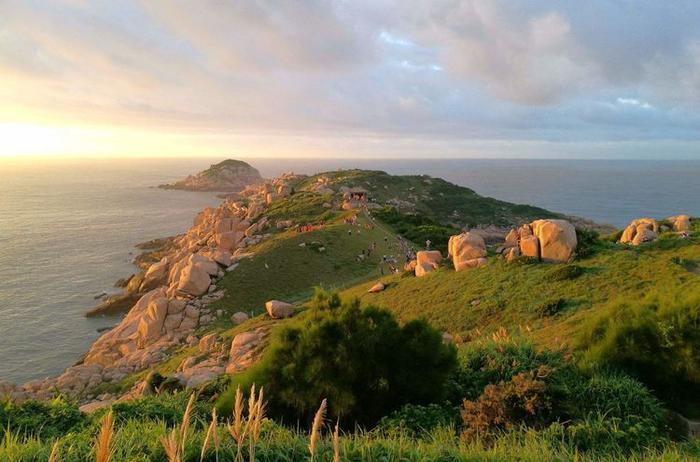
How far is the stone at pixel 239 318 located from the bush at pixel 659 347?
72.0 feet

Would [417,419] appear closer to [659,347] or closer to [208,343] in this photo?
[659,347]

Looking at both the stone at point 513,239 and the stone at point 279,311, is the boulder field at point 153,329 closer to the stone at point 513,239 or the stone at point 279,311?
the stone at point 279,311

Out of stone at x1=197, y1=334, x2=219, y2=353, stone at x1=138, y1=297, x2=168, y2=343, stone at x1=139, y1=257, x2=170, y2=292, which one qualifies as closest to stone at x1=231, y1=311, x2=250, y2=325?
stone at x1=197, y1=334, x2=219, y2=353

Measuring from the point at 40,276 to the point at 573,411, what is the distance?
58.0 m

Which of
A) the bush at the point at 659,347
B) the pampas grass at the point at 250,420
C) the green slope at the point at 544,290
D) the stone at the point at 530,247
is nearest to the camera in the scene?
the pampas grass at the point at 250,420

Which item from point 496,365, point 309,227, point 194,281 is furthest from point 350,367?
point 309,227

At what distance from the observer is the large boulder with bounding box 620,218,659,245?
83.7 ft

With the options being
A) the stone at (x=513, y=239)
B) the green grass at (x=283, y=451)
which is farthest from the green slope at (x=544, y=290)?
the green grass at (x=283, y=451)

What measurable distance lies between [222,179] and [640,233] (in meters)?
171

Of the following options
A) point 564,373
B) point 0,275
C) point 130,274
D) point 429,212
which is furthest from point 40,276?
point 429,212

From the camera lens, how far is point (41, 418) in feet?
30.1

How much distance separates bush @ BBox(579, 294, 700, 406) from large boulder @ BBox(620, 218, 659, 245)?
16052mm

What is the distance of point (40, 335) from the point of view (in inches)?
1323

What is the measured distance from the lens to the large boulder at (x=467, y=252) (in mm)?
26172
